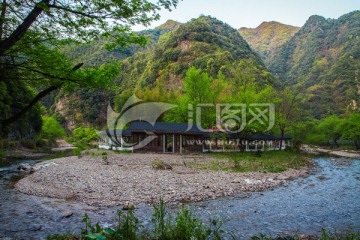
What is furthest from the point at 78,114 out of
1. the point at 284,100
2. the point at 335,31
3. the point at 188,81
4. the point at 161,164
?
the point at 335,31

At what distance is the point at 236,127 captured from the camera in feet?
122

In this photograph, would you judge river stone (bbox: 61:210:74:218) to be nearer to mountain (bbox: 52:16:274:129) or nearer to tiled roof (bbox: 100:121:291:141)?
tiled roof (bbox: 100:121:291:141)

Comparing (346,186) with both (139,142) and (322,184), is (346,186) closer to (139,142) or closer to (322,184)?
(322,184)

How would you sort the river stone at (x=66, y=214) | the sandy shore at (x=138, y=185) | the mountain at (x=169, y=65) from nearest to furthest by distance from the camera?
the river stone at (x=66, y=214), the sandy shore at (x=138, y=185), the mountain at (x=169, y=65)

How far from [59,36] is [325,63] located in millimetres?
131386

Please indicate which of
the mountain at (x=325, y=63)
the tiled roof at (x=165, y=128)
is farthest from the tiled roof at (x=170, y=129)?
the mountain at (x=325, y=63)

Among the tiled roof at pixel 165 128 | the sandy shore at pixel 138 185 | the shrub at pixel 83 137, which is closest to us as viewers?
the sandy shore at pixel 138 185

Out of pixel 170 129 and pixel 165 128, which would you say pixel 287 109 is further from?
pixel 165 128

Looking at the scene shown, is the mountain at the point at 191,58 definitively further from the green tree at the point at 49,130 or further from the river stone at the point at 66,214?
the river stone at the point at 66,214

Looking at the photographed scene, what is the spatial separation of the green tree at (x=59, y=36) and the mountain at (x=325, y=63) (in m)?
65.5

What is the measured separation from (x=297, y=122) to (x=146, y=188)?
42930mm

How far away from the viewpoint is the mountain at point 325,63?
90250mm

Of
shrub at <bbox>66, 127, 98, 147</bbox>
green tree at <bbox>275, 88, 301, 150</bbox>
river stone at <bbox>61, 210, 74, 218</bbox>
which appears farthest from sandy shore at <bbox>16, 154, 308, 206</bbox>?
shrub at <bbox>66, 127, 98, 147</bbox>

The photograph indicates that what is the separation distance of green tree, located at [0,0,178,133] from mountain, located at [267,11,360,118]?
65.5 meters
